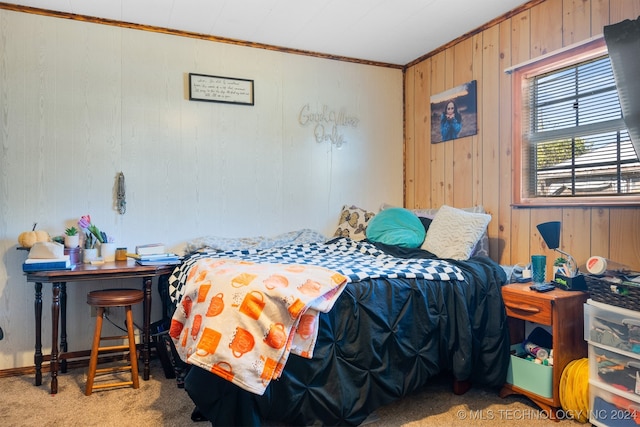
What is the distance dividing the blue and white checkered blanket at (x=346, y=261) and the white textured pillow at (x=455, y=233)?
0.17 metres

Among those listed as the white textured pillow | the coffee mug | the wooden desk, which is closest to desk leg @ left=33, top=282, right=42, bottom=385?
the wooden desk

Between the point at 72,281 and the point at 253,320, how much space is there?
1500mm

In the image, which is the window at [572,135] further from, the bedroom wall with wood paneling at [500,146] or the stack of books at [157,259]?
the stack of books at [157,259]

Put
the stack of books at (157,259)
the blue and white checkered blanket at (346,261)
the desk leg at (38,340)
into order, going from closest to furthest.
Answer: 1. the blue and white checkered blanket at (346,261)
2. the desk leg at (38,340)
3. the stack of books at (157,259)

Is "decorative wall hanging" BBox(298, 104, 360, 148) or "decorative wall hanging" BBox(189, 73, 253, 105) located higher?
"decorative wall hanging" BBox(189, 73, 253, 105)

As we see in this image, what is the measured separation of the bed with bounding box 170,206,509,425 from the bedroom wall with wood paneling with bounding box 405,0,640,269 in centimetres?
48

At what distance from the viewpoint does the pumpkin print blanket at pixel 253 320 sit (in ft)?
5.12

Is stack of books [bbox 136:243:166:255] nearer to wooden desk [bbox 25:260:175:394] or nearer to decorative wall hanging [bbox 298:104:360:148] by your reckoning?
wooden desk [bbox 25:260:175:394]

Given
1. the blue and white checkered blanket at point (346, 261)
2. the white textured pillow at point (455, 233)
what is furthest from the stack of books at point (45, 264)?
the white textured pillow at point (455, 233)

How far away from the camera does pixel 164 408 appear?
2107mm

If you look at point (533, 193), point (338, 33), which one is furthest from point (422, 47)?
point (533, 193)

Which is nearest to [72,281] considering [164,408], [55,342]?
[55,342]

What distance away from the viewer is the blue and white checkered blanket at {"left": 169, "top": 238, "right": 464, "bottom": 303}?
2127mm

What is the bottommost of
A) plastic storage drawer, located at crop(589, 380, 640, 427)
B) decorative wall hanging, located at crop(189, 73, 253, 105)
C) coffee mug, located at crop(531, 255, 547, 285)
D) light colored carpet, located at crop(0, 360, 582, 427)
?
light colored carpet, located at crop(0, 360, 582, 427)
